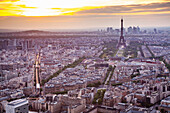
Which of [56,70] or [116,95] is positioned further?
[56,70]

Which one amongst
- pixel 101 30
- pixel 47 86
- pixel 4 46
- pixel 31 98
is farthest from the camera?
pixel 101 30

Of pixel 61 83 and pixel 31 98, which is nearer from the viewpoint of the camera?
pixel 31 98

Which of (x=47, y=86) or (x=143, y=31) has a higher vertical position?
(x=143, y=31)

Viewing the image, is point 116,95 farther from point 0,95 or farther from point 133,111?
point 0,95

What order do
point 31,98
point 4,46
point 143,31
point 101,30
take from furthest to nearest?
1. point 101,30
2. point 143,31
3. point 4,46
4. point 31,98

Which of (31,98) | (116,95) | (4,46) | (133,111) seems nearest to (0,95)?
(31,98)

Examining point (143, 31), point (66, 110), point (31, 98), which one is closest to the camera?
point (66, 110)

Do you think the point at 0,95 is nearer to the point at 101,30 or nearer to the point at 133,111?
the point at 133,111

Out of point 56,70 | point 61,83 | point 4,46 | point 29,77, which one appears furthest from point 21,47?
point 61,83

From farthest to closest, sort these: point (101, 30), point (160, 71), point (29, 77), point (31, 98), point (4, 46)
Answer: point (101, 30), point (4, 46), point (160, 71), point (29, 77), point (31, 98)
